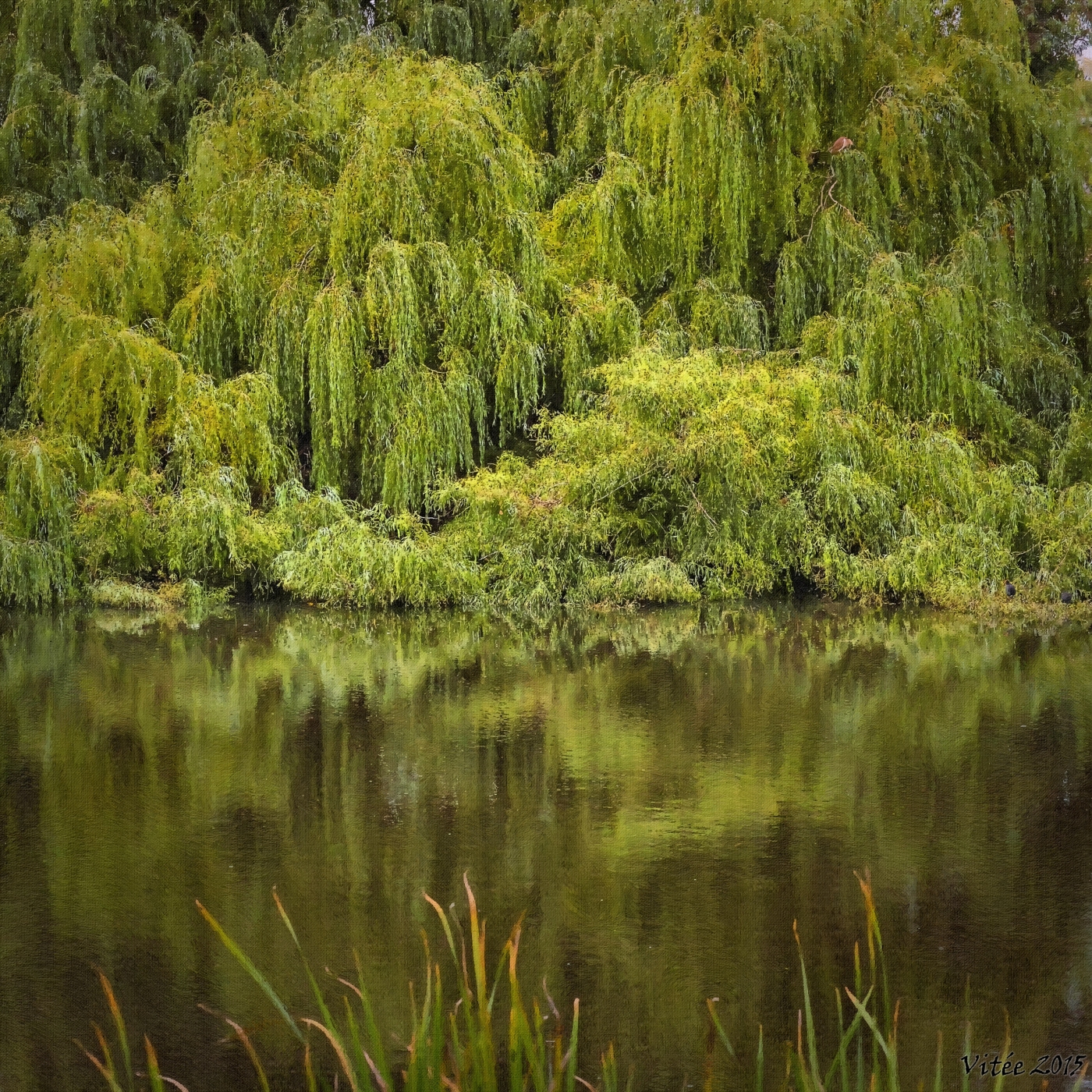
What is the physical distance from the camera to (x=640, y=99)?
422 inches

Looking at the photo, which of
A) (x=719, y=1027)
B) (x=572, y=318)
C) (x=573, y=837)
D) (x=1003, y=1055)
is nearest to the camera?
(x=719, y=1027)

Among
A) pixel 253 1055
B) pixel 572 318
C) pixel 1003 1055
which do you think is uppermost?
pixel 572 318

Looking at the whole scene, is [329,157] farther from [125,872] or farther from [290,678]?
[125,872]

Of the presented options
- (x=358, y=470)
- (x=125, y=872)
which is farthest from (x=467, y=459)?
(x=125, y=872)

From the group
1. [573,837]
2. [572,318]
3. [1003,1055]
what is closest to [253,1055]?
[1003,1055]

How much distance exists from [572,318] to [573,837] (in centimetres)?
673

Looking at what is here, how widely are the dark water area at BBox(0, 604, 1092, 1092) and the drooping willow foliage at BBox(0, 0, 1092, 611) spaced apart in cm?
210

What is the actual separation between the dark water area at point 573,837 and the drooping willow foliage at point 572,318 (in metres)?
2.10

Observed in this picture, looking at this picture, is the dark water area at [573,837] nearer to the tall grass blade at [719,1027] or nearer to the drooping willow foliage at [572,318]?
the tall grass blade at [719,1027]

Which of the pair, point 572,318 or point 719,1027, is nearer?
point 719,1027

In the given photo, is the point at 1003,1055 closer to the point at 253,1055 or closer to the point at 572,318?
the point at 253,1055

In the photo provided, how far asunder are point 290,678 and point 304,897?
3.19m

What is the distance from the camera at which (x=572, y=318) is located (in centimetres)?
1045

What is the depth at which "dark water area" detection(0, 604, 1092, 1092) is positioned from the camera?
304cm
